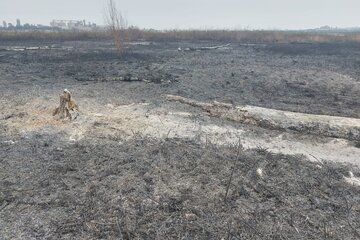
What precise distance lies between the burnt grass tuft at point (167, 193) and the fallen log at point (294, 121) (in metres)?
1.51

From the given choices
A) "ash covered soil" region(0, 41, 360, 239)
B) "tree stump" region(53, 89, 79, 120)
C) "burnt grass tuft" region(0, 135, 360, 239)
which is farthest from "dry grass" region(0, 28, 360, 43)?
"burnt grass tuft" region(0, 135, 360, 239)

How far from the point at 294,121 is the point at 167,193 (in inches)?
170

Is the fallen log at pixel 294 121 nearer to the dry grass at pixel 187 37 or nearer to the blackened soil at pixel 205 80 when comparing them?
the blackened soil at pixel 205 80

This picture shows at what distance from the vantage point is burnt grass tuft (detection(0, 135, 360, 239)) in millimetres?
4414

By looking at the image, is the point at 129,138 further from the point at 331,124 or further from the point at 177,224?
the point at 331,124

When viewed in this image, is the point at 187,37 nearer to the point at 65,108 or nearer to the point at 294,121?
the point at 65,108

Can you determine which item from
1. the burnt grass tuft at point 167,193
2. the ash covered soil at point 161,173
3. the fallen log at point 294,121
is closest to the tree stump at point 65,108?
the ash covered soil at point 161,173

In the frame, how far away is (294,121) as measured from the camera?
806 centimetres

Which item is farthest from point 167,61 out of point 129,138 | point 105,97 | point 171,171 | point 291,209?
point 291,209

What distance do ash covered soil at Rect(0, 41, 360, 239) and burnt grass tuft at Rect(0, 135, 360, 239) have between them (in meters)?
0.02

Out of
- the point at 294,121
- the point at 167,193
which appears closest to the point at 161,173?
the point at 167,193

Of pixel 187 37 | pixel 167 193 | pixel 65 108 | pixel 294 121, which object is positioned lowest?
pixel 167 193

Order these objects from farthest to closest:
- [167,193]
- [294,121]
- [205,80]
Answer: [205,80] → [294,121] → [167,193]

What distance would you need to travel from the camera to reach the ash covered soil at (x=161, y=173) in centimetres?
450
